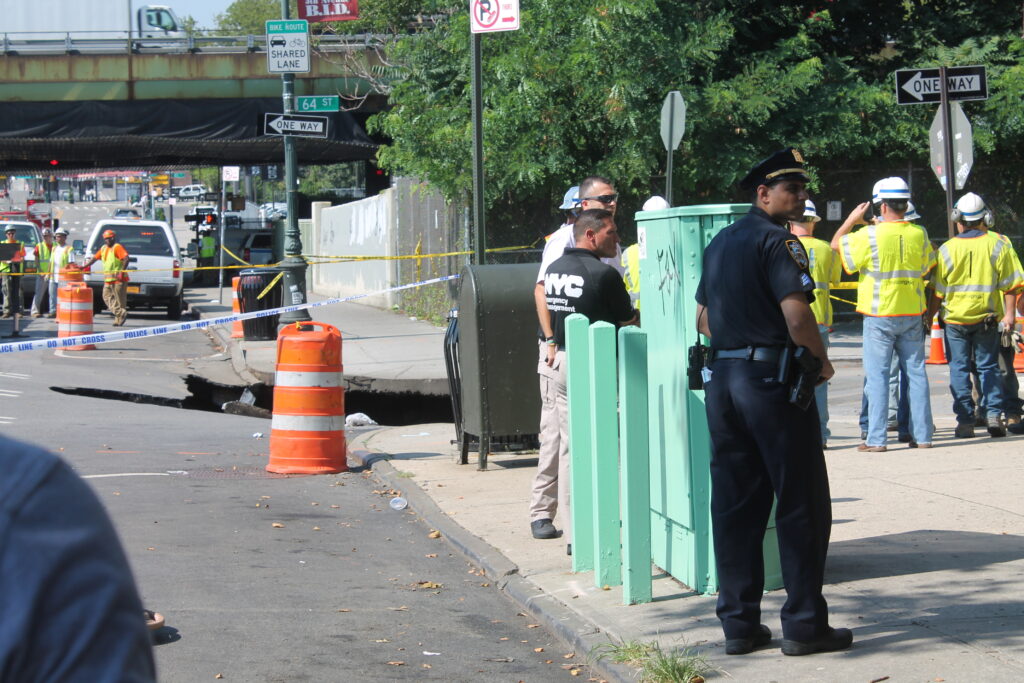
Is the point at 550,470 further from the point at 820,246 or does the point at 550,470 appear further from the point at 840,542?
the point at 820,246

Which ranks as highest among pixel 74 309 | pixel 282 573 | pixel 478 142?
pixel 478 142

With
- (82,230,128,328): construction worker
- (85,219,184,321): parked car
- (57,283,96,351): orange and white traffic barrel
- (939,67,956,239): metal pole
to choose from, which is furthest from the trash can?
(939,67,956,239): metal pole

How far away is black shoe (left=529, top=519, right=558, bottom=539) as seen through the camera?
24.9 feet

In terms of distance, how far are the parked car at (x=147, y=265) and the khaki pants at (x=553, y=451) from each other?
2048 centimetres

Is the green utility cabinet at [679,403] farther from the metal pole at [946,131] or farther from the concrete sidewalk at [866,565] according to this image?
the metal pole at [946,131]

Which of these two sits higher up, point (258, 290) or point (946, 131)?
point (946, 131)

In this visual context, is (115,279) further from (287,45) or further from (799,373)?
(799,373)

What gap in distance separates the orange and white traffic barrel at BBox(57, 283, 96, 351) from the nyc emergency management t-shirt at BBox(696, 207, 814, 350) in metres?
18.0

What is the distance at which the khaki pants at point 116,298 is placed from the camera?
83.4 ft

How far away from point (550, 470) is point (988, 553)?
7.95 feet

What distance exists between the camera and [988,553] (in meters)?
6.50

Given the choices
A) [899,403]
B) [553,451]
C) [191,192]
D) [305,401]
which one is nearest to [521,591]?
[553,451]

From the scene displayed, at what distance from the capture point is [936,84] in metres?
13.1

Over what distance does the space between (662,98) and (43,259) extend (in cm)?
1491
